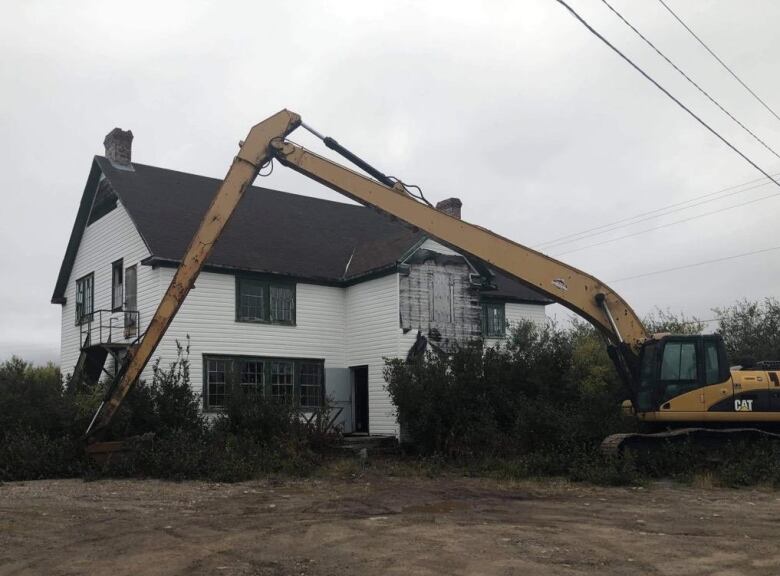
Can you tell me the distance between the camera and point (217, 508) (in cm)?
1198

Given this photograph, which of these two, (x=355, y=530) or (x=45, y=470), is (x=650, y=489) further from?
(x=45, y=470)

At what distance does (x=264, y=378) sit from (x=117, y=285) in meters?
5.33

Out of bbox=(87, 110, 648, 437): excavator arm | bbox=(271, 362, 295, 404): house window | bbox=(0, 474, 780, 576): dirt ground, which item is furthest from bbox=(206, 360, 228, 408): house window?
bbox=(0, 474, 780, 576): dirt ground

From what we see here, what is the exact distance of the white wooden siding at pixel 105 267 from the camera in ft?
70.8

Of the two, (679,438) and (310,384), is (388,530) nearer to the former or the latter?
(679,438)

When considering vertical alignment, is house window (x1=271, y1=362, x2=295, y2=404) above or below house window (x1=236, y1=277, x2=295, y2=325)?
below

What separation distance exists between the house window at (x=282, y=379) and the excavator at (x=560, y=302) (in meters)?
7.15

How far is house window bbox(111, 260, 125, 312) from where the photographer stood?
23125 millimetres

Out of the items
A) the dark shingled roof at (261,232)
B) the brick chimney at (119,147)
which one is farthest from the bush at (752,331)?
the brick chimney at (119,147)

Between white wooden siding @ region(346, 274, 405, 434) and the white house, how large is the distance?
43mm

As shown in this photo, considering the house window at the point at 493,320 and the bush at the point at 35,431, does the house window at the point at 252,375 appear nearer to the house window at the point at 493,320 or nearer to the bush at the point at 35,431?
the bush at the point at 35,431

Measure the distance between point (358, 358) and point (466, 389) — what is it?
5.42 meters

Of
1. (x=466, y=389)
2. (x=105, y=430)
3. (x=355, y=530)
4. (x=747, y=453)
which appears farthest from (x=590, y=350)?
(x=355, y=530)

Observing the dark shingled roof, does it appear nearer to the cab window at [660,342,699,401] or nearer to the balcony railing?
the balcony railing
